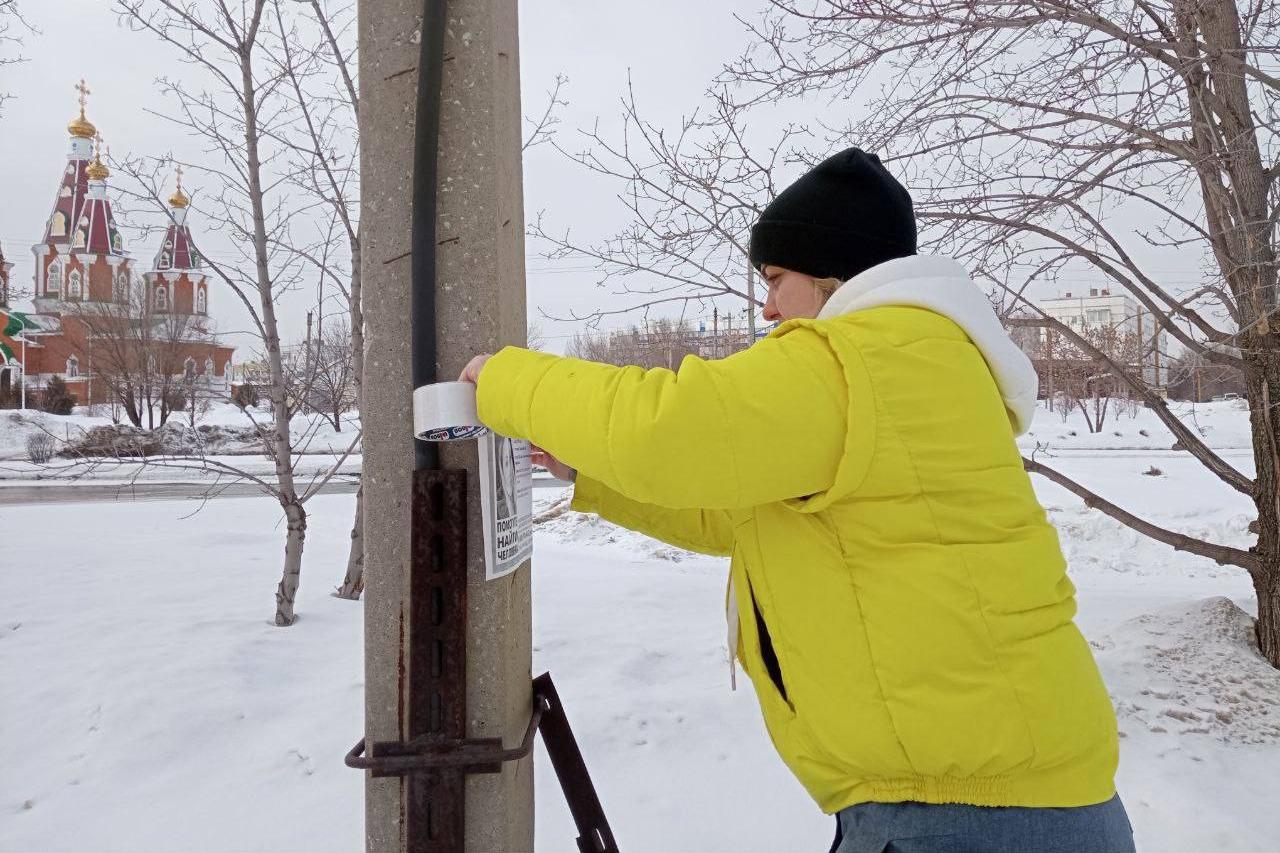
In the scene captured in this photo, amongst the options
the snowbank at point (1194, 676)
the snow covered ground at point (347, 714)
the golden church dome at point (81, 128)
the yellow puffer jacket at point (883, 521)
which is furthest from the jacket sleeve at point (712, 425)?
the golden church dome at point (81, 128)

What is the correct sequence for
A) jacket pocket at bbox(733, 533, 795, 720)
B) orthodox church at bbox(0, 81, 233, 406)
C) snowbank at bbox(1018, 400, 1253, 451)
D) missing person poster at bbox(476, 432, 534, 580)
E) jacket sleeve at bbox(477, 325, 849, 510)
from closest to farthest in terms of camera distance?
jacket sleeve at bbox(477, 325, 849, 510) → jacket pocket at bbox(733, 533, 795, 720) → missing person poster at bbox(476, 432, 534, 580) → snowbank at bbox(1018, 400, 1253, 451) → orthodox church at bbox(0, 81, 233, 406)

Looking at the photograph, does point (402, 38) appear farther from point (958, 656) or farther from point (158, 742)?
point (158, 742)

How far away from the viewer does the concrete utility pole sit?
1386 mm

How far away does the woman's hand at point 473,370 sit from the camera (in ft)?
4.22

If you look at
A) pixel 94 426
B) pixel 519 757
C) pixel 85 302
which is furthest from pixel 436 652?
pixel 85 302

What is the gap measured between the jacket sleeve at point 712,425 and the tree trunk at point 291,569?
4252mm

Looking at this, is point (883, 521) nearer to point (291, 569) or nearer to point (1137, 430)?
point (291, 569)

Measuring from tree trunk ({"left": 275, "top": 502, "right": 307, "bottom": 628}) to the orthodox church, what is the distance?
29.3 meters

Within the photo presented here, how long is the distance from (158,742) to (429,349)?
8.55ft

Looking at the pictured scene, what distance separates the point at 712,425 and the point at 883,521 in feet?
0.94

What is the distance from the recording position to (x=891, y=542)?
44.4 inches

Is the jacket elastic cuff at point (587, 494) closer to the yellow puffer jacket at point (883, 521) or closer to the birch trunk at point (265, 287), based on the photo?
the yellow puffer jacket at point (883, 521)

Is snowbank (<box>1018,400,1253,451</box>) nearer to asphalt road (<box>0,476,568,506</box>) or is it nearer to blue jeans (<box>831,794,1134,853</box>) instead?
asphalt road (<box>0,476,568,506</box>)

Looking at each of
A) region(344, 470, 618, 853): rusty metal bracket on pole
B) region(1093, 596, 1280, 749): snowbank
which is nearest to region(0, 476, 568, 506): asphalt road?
region(1093, 596, 1280, 749): snowbank
